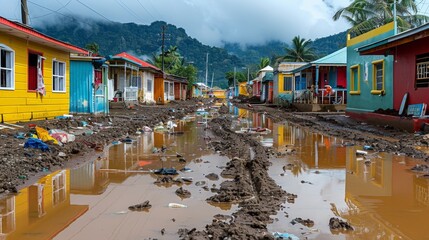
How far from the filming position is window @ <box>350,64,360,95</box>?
2361 cm

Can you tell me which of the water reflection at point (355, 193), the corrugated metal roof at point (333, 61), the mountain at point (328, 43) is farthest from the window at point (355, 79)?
the mountain at point (328, 43)

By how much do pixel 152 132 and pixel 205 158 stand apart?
684 centimetres

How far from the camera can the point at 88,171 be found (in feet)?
27.2

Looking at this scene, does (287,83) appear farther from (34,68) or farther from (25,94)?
(25,94)

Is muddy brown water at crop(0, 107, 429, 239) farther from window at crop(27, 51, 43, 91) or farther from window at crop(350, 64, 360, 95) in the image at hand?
window at crop(350, 64, 360, 95)

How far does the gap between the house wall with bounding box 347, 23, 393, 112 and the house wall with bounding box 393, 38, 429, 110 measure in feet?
2.23

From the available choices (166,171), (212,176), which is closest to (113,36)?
(166,171)

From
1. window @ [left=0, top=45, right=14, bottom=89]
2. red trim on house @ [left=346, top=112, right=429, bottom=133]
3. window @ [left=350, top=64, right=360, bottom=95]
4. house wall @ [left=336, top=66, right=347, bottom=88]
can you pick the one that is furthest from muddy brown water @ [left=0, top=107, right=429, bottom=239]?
house wall @ [left=336, top=66, right=347, bottom=88]

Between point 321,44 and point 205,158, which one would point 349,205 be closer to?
point 205,158

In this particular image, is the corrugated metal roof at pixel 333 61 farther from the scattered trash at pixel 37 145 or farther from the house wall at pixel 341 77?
the scattered trash at pixel 37 145

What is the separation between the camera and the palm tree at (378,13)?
113 feet

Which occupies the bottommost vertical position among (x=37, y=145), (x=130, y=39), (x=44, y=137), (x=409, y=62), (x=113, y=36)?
(x=37, y=145)

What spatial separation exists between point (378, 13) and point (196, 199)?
3452 cm

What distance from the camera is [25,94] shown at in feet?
49.4
